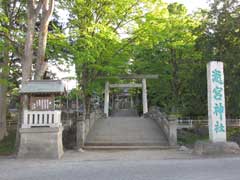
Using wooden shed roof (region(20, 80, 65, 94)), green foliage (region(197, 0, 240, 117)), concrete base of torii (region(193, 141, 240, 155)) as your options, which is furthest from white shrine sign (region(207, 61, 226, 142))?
green foliage (region(197, 0, 240, 117))

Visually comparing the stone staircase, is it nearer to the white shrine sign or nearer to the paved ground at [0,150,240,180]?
the white shrine sign

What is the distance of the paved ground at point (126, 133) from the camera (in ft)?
52.2

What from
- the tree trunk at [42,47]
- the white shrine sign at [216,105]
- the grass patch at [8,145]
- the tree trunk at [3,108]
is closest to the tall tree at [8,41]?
Answer: the tree trunk at [3,108]

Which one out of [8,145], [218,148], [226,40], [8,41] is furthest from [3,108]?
[226,40]

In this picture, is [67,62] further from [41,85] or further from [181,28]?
[181,28]

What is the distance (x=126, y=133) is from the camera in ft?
57.6

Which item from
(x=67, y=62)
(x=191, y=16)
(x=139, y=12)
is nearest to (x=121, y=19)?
(x=139, y=12)

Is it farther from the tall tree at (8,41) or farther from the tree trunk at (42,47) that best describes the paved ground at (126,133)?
the tall tree at (8,41)

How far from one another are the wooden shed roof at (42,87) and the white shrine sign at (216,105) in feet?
19.2

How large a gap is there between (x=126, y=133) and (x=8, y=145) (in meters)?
6.50

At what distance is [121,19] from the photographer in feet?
62.4

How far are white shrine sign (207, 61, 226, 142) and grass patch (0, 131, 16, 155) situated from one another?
29.9ft

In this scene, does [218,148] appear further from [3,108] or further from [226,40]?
[3,108]

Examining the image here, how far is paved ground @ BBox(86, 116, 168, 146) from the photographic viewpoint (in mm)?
15906
